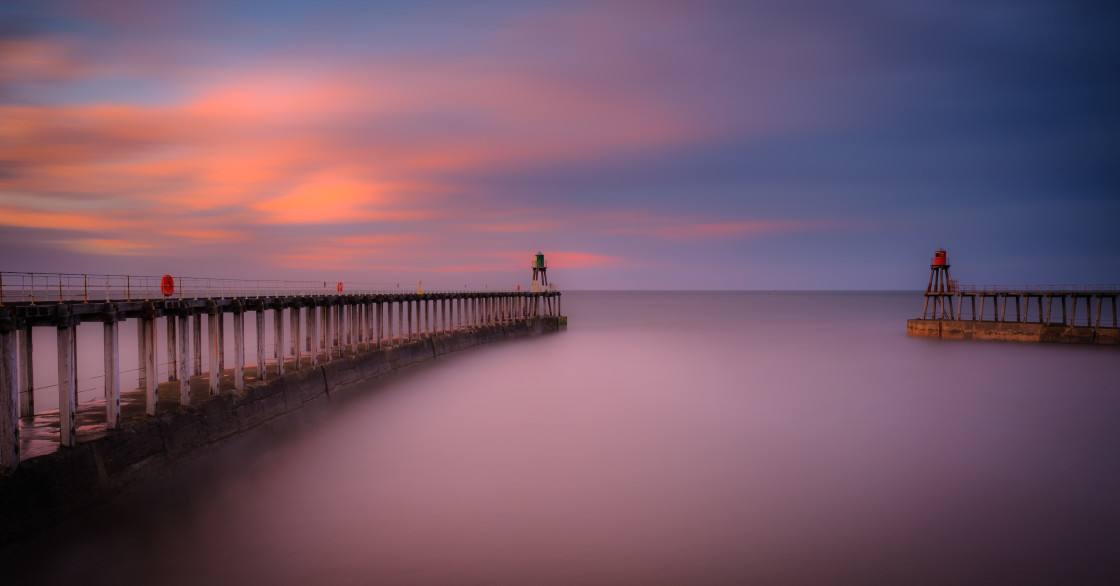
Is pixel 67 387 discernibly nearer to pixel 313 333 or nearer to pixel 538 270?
pixel 313 333

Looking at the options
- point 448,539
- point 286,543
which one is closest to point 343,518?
point 286,543

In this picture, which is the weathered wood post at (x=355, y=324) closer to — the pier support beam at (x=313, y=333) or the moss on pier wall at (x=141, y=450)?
the pier support beam at (x=313, y=333)

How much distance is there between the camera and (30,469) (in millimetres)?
10219

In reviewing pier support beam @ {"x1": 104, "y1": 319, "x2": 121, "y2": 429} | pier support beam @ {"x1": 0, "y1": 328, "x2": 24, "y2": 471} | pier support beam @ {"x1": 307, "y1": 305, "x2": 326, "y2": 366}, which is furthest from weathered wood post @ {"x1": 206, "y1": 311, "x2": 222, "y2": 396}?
pier support beam @ {"x1": 0, "y1": 328, "x2": 24, "y2": 471}

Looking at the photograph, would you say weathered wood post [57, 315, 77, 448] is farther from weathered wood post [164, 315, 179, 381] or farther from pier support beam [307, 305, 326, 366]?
pier support beam [307, 305, 326, 366]

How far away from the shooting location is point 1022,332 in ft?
140

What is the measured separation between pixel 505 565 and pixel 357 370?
1661 cm

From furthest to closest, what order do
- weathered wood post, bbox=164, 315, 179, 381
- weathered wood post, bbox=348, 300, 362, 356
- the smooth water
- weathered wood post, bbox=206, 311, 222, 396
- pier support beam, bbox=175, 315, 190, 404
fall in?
1. weathered wood post, bbox=348, 300, 362, 356
2. weathered wood post, bbox=164, 315, 179, 381
3. weathered wood post, bbox=206, 311, 222, 396
4. pier support beam, bbox=175, 315, 190, 404
5. the smooth water

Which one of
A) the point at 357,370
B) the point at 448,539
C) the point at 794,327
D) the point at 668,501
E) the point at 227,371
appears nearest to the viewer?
the point at 448,539

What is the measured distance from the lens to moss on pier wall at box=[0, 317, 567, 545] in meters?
10.1

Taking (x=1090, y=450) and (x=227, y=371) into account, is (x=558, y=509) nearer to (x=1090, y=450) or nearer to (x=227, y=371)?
(x=227, y=371)

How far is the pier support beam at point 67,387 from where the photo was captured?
10.9 m

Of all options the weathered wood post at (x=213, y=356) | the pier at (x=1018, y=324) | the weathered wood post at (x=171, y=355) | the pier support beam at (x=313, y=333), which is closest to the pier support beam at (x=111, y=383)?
the weathered wood post at (x=213, y=356)

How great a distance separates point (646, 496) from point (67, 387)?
10527 mm
